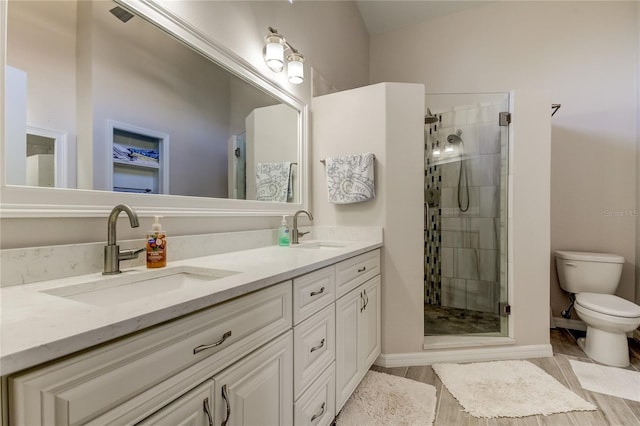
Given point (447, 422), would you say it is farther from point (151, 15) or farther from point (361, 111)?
point (151, 15)

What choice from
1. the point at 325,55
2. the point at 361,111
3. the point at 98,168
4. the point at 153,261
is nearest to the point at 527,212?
the point at 361,111

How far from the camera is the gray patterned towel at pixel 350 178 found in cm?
197

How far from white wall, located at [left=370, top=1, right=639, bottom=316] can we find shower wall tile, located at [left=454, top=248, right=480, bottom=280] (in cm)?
48

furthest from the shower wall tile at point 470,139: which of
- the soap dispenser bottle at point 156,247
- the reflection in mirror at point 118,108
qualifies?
the soap dispenser bottle at point 156,247

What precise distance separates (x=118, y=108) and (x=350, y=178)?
52.8 inches

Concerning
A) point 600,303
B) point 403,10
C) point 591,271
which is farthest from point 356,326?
point 403,10

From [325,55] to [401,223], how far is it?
1547 mm

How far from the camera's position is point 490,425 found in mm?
1431

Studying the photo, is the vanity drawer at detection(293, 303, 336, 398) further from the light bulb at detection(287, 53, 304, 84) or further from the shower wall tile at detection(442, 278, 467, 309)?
the shower wall tile at detection(442, 278, 467, 309)

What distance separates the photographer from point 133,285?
3.10 ft

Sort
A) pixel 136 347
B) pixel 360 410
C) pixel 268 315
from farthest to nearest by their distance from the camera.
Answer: pixel 360 410 < pixel 268 315 < pixel 136 347

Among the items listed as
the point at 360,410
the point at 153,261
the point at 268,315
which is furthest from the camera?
the point at 360,410

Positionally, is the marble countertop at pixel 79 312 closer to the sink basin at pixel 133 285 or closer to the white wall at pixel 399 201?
the sink basin at pixel 133 285

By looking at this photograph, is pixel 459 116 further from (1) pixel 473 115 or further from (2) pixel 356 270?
(2) pixel 356 270
